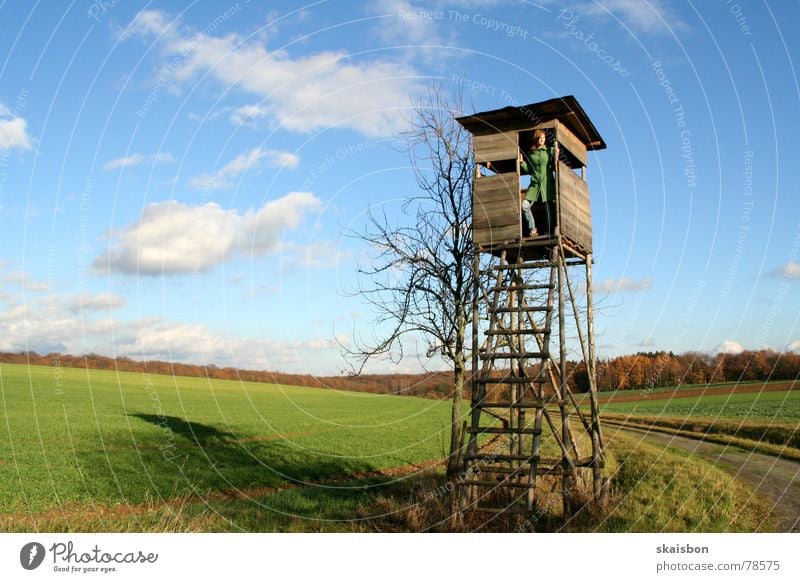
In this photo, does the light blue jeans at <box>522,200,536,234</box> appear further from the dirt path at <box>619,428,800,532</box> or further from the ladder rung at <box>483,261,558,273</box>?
the dirt path at <box>619,428,800,532</box>

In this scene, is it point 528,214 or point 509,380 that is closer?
point 509,380

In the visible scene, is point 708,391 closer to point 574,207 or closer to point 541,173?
point 574,207

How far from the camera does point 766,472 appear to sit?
18.8 meters

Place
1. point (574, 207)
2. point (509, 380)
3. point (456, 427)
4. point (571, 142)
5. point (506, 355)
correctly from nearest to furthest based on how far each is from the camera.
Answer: point (509, 380) < point (506, 355) < point (574, 207) < point (571, 142) < point (456, 427)

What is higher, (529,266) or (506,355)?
(529,266)

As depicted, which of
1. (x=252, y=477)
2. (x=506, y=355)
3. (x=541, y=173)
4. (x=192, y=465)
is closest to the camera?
(x=506, y=355)

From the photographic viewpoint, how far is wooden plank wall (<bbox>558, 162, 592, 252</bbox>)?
47.8ft

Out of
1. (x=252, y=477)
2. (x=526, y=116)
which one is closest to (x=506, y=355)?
(x=526, y=116)

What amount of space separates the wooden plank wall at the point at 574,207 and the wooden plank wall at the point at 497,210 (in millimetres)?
1019
